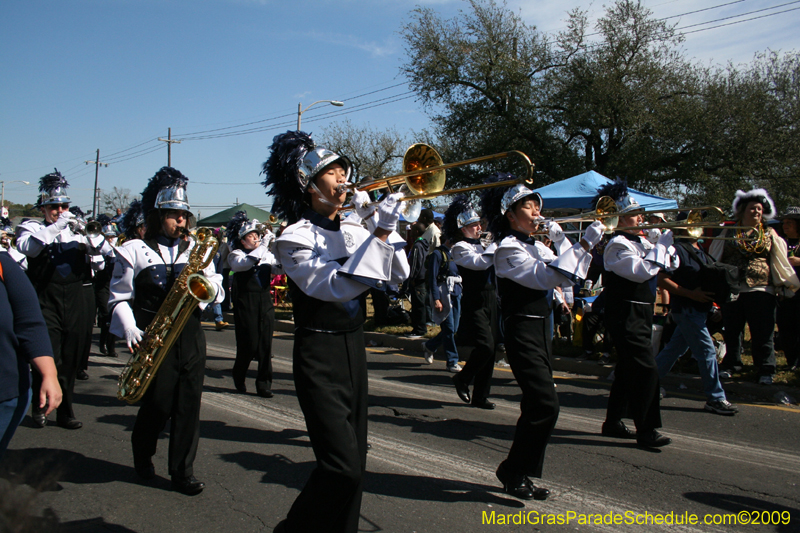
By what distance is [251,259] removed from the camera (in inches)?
280

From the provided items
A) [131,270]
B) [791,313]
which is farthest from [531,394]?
[791,313]

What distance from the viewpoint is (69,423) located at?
5.61 metres

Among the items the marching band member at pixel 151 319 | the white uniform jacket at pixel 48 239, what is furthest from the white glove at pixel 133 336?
the white uniform jacket at pixel 48 239

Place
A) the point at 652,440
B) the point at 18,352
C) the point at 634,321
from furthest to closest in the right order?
1. the point at 634,321
2. the point at 652,440
3. the point at 18,352

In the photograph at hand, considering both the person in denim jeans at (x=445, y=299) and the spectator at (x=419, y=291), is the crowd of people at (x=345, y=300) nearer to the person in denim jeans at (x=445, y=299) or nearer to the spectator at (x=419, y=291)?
the person in denim jeans at (x=445, y=299)

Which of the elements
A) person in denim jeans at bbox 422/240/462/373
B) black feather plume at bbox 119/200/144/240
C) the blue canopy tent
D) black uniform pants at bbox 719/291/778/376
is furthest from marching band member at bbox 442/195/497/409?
the blue canopy tent

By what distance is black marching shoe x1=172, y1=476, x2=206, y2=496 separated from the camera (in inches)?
158

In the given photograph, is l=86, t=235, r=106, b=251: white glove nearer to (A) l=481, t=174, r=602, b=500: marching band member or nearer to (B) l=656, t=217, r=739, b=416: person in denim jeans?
(A) l=481, t=174, r=602, b=500: marching band member

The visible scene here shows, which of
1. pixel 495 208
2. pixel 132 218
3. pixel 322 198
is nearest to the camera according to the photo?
pixel 322 198

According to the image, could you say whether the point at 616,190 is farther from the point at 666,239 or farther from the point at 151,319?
the point at 151,319

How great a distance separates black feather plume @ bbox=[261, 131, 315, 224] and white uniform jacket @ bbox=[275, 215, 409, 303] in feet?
1.38

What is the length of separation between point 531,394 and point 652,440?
1.69 m

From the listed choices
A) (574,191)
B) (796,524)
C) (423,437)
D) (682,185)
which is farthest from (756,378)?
(682,185)

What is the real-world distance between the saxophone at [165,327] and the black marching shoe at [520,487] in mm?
2238
